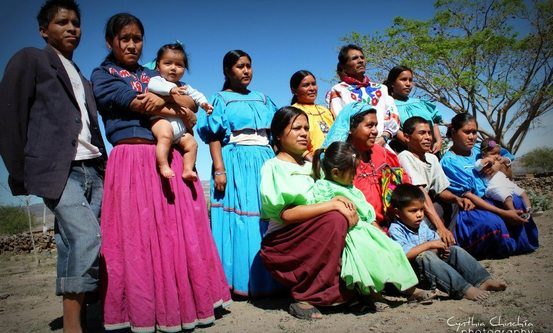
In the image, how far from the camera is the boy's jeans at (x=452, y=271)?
2.95 metres

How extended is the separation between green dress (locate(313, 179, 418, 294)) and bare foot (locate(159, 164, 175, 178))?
118 centimetres

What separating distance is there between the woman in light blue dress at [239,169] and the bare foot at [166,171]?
1.03 metres

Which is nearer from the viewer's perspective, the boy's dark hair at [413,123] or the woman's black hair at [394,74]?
the boy's dark hair at [413,123]

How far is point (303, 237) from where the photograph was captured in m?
2.91

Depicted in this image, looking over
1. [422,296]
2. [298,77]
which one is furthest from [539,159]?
[422,296]

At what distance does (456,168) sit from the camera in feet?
14.3

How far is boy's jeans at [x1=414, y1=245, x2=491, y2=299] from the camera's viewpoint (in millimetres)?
2947

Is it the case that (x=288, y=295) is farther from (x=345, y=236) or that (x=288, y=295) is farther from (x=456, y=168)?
(x=456, y=168)

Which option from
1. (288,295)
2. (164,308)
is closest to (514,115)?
(288,295)

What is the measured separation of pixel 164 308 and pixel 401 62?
1799cm

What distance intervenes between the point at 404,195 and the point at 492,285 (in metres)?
0.97

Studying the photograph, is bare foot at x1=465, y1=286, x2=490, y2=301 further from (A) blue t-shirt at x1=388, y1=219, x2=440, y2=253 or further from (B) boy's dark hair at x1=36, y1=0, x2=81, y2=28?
(B) boy's dark hair at x1=36, y1=0, x2=81, y2=28

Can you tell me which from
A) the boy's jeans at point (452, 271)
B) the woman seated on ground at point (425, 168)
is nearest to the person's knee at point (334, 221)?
the boy's jeans at point (452, 271)

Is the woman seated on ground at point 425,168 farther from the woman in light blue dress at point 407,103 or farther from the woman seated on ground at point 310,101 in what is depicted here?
the woman seated on ground at point 310,101
